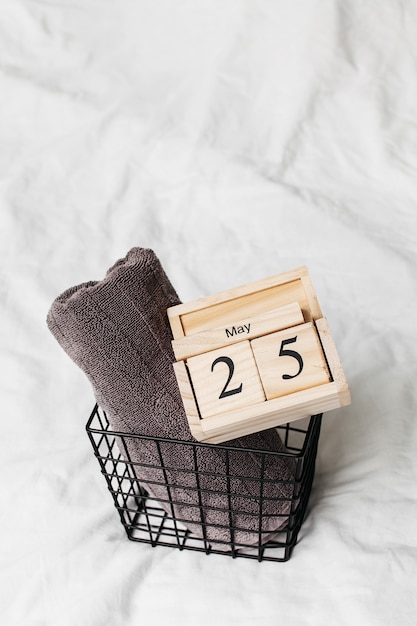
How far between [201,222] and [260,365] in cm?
64

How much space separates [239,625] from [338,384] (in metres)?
0.27

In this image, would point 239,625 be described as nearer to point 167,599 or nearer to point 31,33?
point 167,599

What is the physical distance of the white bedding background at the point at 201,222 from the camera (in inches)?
33.8

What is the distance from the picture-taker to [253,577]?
2.75ft

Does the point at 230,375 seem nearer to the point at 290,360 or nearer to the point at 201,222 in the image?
the point at 290,360

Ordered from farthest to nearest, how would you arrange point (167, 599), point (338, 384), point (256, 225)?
1. point (256, 225)
2. point (167, 599)
3. point (338, 384)

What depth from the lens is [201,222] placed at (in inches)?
52.7

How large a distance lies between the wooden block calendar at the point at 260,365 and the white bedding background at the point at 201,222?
0.71 feet

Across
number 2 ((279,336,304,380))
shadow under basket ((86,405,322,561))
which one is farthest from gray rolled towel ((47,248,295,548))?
number 2 ((279,336,304,380))

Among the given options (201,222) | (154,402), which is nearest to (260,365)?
(154,402)

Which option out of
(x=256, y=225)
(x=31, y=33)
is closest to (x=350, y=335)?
(x=256, y=225)

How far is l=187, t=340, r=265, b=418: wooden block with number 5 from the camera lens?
0.72 meters

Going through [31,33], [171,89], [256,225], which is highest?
[31,33]

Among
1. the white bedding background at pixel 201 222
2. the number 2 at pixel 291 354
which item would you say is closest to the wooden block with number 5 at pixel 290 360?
the number 2 at pixel 291 354
